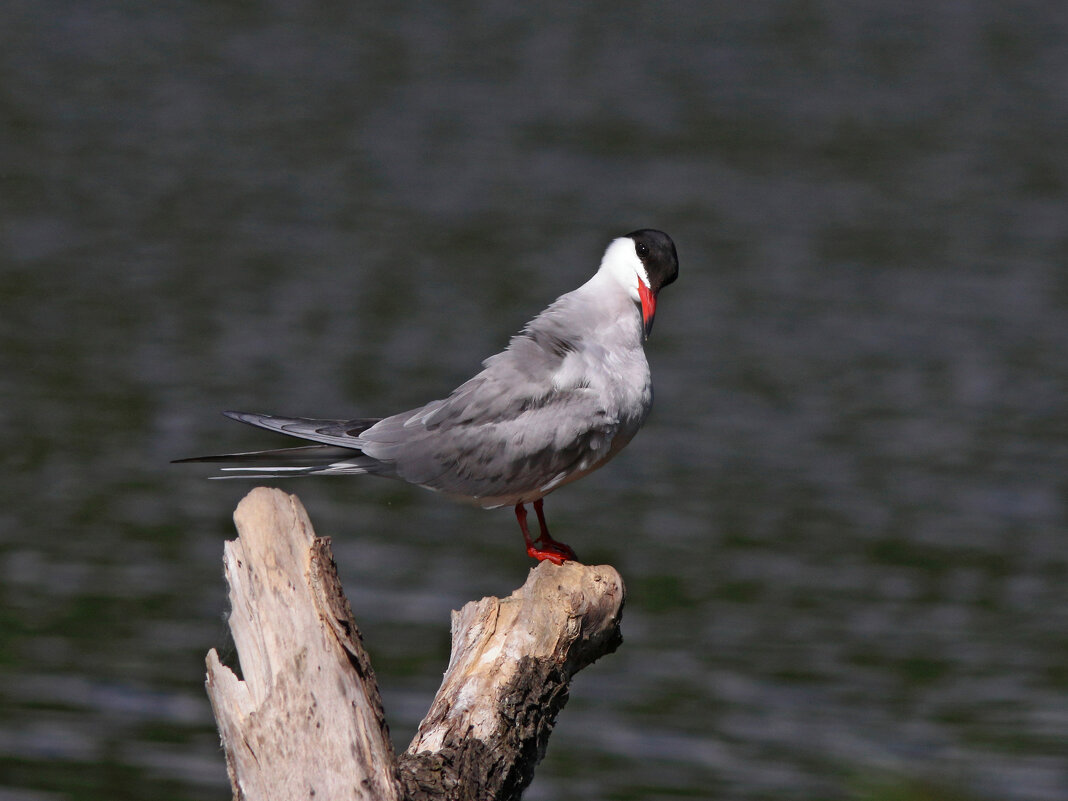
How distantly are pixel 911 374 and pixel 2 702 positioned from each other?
36.5 feet

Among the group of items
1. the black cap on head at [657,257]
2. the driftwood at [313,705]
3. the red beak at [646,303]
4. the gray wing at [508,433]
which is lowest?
the driftwood at [313,705]

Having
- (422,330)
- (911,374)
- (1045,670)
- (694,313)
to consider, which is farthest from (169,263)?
(1045,670)

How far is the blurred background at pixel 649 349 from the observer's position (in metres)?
10.8

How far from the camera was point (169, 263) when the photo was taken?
20703mm

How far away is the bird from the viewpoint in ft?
19.6

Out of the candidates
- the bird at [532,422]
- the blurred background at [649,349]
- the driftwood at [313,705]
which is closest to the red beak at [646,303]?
the bird at [532,422]

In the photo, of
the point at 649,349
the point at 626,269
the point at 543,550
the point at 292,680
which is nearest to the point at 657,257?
the point at 626,269

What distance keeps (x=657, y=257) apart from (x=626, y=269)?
153 mm

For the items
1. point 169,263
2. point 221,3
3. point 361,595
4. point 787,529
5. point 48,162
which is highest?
point 221,3

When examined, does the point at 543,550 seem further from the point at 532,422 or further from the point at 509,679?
the point at 509,679

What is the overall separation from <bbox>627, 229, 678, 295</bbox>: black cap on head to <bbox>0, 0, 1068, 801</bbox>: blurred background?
2.22 meters

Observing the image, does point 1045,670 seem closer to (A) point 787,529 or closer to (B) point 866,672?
(B) point 866,672

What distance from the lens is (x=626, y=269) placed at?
21.1ft

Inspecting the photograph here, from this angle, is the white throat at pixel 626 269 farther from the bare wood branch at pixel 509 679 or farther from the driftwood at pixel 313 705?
the driftwood at pixel 313 705
